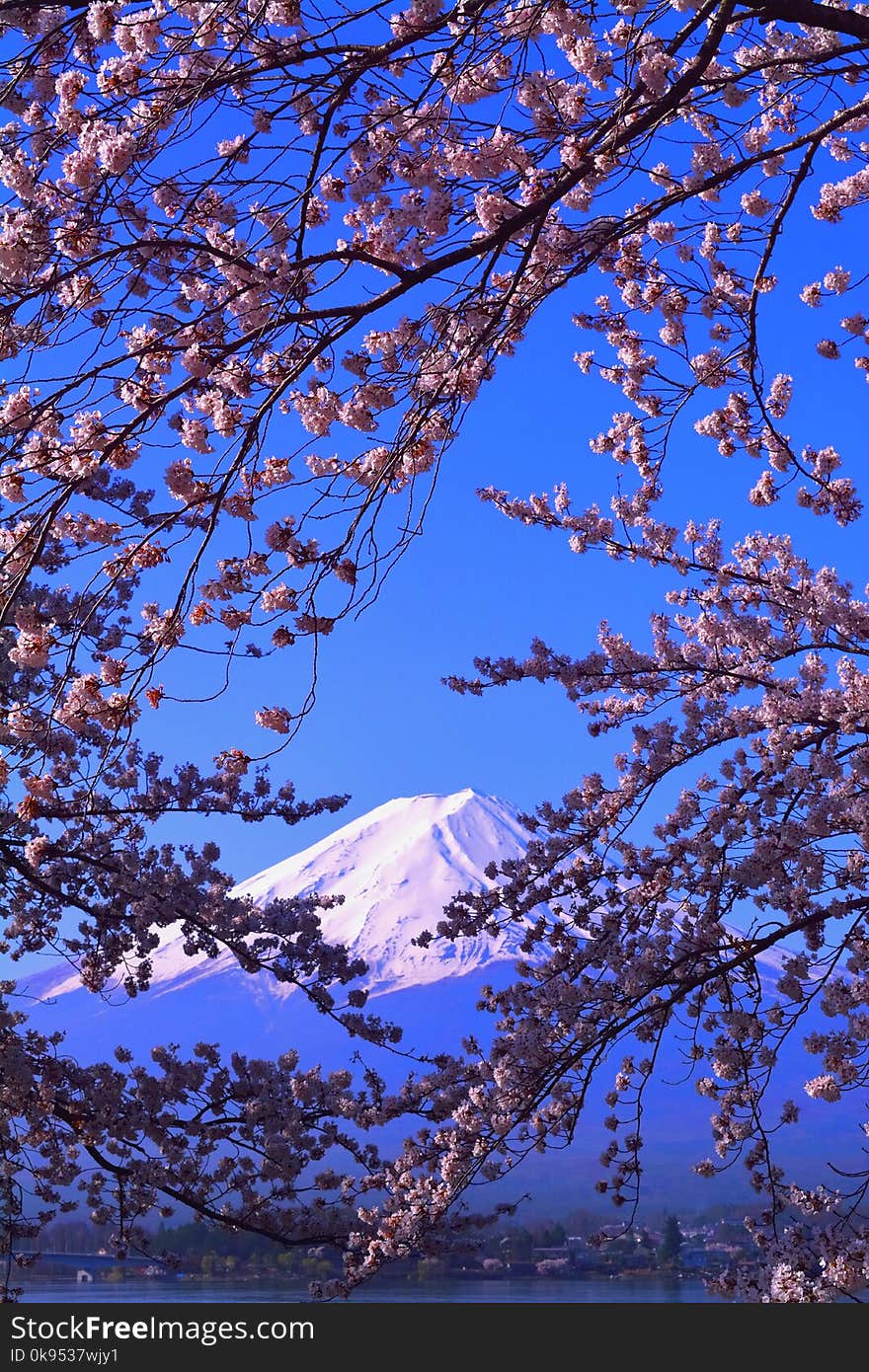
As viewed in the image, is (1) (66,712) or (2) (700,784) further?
(2) (700,784)

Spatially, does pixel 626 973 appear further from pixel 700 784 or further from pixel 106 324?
pixel 106 324

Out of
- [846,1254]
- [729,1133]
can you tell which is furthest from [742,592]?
[846,1254]

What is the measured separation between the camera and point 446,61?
3.82 meters

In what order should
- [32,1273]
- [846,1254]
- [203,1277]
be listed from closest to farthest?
[846,1254], [32,1273], [203,1277]

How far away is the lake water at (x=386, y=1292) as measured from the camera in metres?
6.09

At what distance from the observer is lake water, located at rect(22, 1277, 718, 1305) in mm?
6090

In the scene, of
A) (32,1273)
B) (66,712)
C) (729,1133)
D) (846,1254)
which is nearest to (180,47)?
(66,712)

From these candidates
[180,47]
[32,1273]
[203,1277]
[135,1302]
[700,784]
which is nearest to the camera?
[180,47]

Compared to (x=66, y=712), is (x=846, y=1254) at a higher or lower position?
lower

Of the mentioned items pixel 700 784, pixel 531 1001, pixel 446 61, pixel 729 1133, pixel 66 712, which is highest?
pixel 446 61

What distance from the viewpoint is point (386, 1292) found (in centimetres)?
839

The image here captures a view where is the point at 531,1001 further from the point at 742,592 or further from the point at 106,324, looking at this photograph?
the point at 106,324

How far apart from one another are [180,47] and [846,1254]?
15.9ft

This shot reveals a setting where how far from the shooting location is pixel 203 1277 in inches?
313
